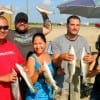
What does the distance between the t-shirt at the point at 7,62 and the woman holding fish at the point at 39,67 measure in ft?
0.69

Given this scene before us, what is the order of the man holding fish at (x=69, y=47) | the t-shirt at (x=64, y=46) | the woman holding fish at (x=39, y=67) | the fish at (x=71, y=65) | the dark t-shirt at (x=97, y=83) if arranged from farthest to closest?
the t-shirt at (x=64, y=46)
the man holding fish at (x=69, y=47)
the dark t-shirt at (x=97, y=83)
the fish at (x=71, y=65)
the woman holding fish at (x=39, y=67)

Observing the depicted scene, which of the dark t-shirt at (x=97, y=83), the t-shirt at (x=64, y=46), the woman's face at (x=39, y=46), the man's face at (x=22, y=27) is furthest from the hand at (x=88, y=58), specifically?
the man's face at (x=22, y=27)

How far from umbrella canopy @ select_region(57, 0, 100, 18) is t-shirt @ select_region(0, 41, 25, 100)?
238 inches

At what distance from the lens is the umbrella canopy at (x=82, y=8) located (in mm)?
11506

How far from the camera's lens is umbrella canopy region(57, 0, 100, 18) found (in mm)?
11506

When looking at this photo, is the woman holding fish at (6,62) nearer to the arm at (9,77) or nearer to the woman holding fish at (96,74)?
the arm at (9,77)

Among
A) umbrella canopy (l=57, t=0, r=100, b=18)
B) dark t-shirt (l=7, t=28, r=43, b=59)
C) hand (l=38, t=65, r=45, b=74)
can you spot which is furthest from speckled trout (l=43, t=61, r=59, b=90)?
umbrella canopy (l=57, t=0, r=100, b=18)

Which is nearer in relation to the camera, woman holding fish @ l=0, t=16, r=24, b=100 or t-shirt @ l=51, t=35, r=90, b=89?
woman holding fish @ l=0, t=16, r=24, b=100

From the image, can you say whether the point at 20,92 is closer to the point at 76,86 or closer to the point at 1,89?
the point at 1,89

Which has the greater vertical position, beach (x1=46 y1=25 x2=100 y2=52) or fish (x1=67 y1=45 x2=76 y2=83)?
fish (x1=67 y1=45 x2=76 y2=83)

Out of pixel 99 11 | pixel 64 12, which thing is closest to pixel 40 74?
pixel 99 11

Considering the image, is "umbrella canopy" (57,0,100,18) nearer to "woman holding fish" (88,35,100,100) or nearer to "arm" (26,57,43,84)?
"woman holding fish" (88,35,100,100)

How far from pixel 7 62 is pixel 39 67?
44cm

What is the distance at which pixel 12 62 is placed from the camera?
549 centimetres
